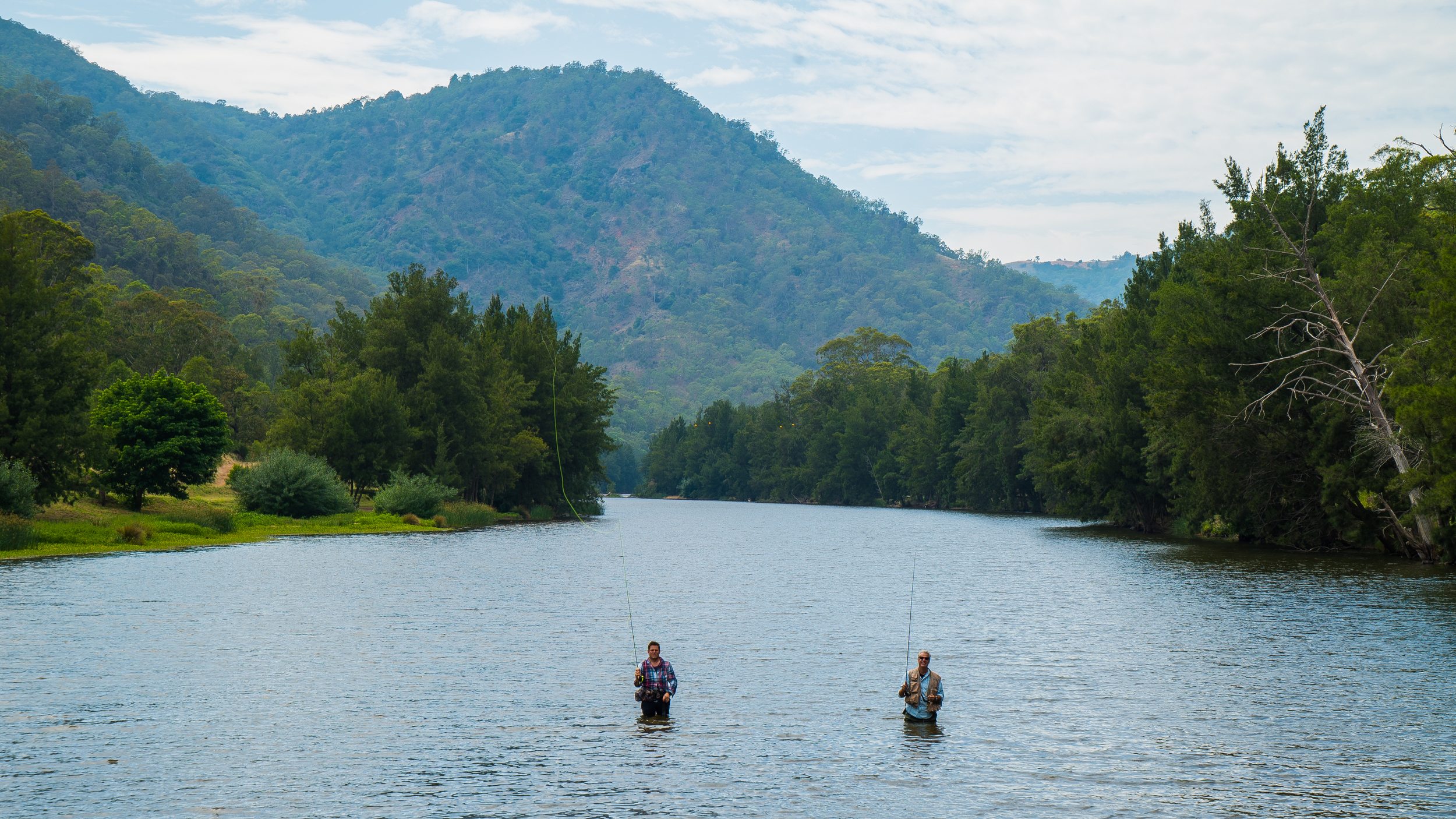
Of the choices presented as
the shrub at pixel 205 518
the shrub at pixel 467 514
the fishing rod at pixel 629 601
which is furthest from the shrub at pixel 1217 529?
the shrub at pixel 205 518

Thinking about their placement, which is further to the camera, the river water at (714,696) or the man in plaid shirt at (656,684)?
the man in plaid shirt at (656,684)

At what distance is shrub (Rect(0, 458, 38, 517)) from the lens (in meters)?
55.8

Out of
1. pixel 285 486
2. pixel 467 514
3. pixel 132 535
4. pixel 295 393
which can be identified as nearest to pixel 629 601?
pixel 132 535

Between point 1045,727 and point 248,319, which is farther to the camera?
point 248,319

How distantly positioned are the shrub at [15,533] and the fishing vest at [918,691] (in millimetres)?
45490

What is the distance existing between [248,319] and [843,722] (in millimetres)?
194556

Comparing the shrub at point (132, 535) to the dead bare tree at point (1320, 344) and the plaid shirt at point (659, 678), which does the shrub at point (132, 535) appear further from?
the dead bare tree at point (1320, 344)

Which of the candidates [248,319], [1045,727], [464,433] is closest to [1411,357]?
[1045,727]

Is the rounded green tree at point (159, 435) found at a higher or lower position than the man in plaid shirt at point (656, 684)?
higher

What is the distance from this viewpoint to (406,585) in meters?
47.7

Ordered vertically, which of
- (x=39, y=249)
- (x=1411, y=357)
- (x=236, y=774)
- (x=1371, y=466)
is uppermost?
(x=39, y=249)

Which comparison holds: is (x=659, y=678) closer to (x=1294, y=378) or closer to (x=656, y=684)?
(x=656, y=684)

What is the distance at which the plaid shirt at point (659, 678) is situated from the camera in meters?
23.7

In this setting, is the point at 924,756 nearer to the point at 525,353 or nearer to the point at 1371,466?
the point at 1371,466
